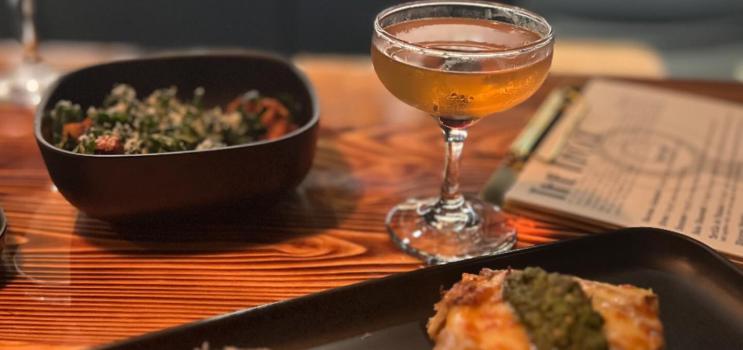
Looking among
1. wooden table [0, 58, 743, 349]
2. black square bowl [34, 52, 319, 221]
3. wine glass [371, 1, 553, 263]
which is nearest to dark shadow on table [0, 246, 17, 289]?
wooden table [0, 58, 743, 349]

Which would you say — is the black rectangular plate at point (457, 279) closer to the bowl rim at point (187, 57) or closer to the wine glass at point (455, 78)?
the wine glass at point (455, 78)

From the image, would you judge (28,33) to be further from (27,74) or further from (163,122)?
(163,122)

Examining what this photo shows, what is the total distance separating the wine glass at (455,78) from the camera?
1014 mm

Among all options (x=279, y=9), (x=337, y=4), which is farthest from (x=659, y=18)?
(x=279, y=9)

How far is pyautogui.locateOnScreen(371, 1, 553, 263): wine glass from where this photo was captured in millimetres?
1014

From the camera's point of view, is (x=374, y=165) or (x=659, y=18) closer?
(x=374, y=165)

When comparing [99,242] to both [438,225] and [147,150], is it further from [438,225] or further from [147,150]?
[438,225]

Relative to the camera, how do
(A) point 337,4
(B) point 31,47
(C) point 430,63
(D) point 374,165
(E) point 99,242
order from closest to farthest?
1. (C) point 430,63
2. (E) point 99,242
3. (D) point 374,165
4. (B) point 31,47
5. (A) point 337,4

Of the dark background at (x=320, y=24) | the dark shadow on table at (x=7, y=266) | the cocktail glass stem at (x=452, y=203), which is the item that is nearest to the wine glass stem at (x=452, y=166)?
the cocktail glass stem at (x=452, y=203)

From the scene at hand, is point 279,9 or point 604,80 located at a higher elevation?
point 604,80

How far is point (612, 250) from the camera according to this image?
109 centimetres

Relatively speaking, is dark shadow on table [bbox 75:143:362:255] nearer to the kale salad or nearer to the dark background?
the kale salad

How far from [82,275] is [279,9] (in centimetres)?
200

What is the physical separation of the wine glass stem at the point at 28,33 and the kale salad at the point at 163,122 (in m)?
0.49
